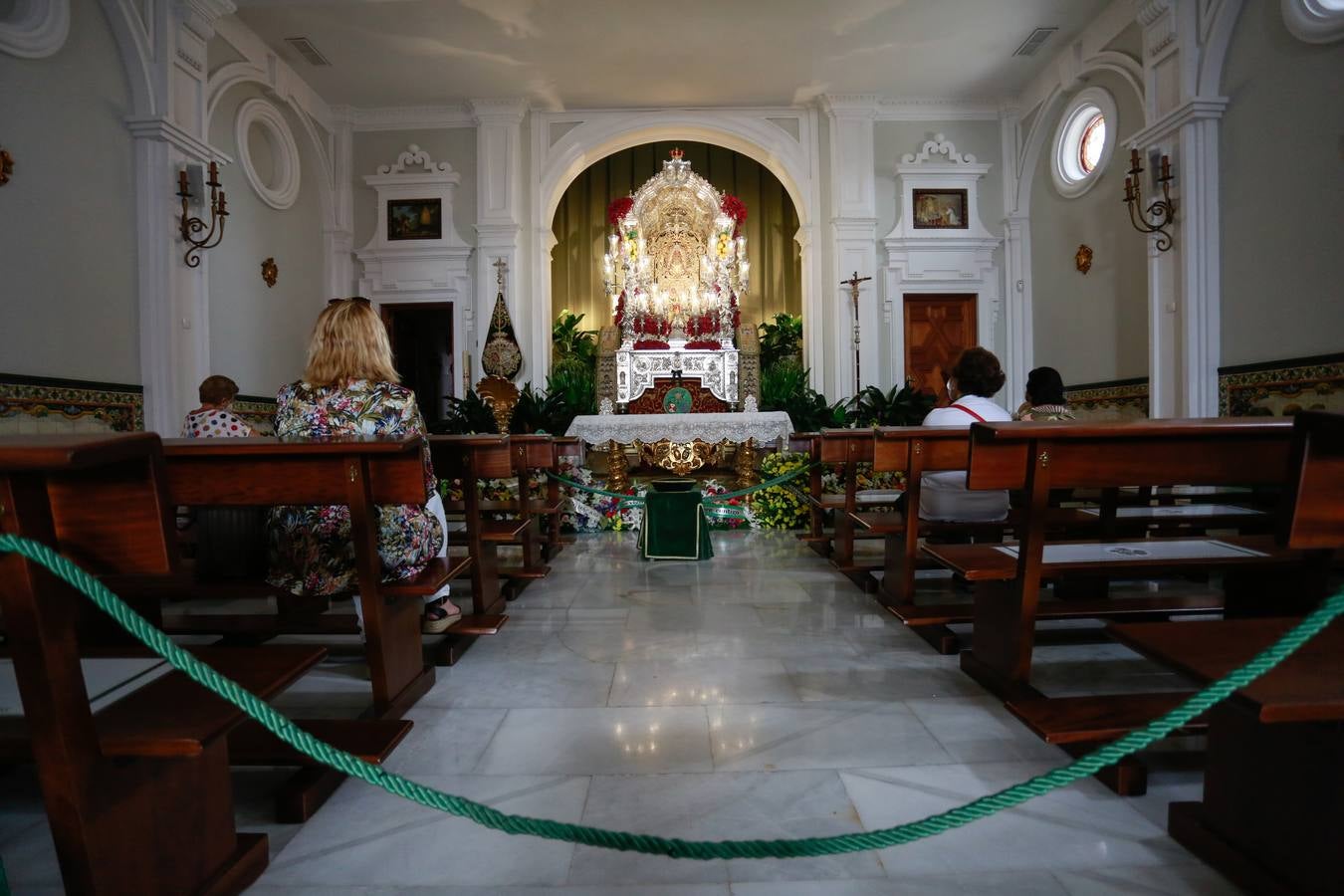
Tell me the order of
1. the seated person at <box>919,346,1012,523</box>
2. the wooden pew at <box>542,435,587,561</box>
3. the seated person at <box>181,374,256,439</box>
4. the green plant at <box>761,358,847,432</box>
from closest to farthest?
the seated person at <box>919,346,1012,523</box>, the seated person at <box>181,374,256,439</box>, the wooden pew at <box>542,435,587,561</box>, the green plant at <box>761,358,847,432</box>

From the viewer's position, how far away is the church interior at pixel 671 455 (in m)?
1.49

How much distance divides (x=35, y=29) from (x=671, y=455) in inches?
227

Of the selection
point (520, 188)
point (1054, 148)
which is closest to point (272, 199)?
point (520, 188)

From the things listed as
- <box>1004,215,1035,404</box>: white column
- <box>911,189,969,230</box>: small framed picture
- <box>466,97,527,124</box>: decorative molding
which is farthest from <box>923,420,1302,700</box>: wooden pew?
<box>466,97,527,124</box>: decorative molding

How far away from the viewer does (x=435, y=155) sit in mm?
9578

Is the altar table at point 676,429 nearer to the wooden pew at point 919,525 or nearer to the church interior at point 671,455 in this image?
the church interior at point 671,455

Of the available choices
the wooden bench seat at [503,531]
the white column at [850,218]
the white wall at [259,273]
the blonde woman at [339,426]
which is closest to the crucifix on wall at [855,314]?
the white column at [850,218]

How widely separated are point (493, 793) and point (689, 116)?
934 centimetres

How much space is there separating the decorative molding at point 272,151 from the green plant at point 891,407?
6.72 metres

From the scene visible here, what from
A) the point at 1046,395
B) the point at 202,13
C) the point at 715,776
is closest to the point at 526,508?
the point at 715,776

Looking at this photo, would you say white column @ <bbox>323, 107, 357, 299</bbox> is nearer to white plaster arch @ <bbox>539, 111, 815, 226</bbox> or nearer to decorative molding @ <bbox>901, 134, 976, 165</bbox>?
white plaster arch @ <bbox>539, 111, 815, 226</bbox>

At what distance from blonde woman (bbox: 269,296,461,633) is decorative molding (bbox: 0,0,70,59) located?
3896 mm

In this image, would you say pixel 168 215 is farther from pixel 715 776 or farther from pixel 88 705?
pixel 715 776

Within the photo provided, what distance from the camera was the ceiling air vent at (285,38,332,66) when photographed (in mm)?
7645
